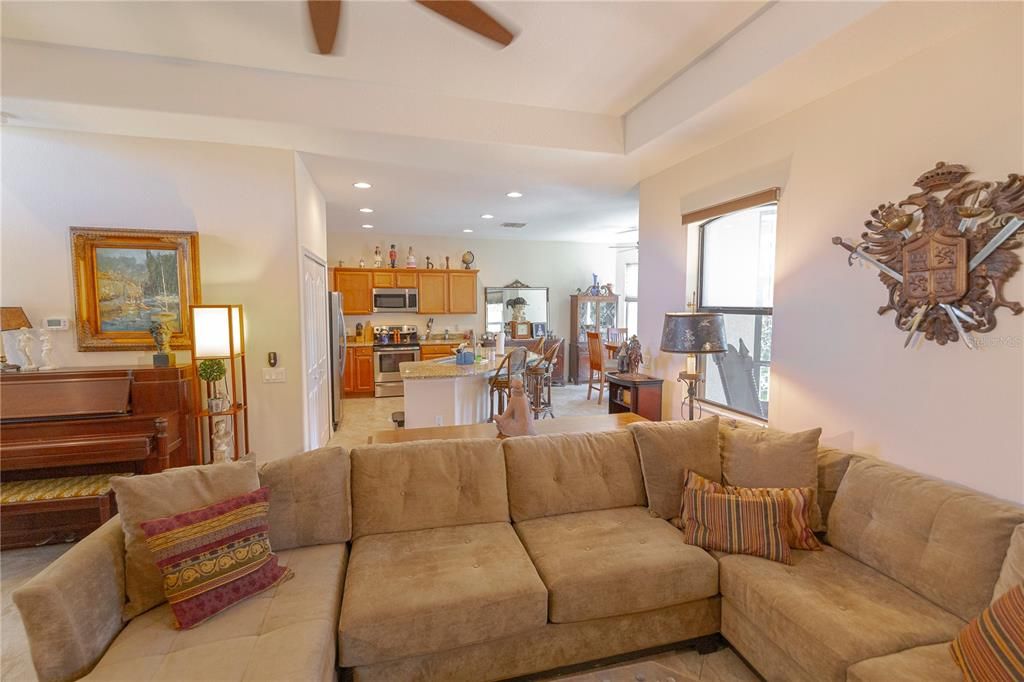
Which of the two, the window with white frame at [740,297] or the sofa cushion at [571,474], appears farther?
the window with white frame at [740,297]

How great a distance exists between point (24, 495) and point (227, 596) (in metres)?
2.12

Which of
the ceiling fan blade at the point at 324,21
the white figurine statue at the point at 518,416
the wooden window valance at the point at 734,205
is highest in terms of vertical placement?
the ceiling fan blade at the point at 324,21

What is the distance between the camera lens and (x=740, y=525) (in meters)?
2.01

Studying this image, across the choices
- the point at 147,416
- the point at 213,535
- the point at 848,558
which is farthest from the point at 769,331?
the point at 147,416

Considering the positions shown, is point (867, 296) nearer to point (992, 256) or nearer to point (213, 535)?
point (992, 256)

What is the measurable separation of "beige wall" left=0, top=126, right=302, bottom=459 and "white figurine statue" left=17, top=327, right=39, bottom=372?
13cm

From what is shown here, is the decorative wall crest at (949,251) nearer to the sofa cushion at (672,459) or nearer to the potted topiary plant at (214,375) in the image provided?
the sofa cushion at (672,459)

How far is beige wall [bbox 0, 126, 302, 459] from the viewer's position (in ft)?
9.71

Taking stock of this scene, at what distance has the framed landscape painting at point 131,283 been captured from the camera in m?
3.07

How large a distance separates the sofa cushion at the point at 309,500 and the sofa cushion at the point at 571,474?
0.82 m

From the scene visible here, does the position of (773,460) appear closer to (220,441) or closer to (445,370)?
(445,370)

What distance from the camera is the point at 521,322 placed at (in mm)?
8180

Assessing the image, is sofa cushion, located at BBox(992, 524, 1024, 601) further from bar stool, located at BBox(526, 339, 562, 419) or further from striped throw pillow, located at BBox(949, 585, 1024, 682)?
bar stool, located at BBox(526, 339, 562, 419)

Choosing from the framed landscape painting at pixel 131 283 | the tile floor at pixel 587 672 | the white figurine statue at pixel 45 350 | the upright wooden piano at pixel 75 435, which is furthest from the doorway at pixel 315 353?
the tile floor at pixel 587 672
